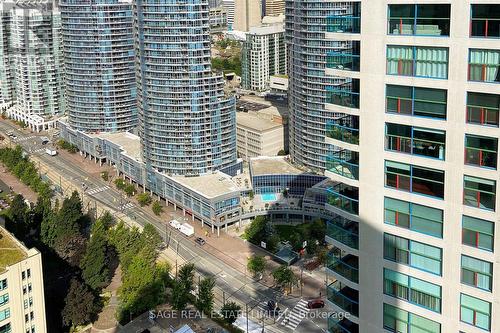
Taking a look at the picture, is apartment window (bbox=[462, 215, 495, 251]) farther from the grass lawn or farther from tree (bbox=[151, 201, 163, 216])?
tree (bbox=[151, 201, 163, 216])

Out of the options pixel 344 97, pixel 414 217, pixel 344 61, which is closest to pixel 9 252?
pixel 344 97

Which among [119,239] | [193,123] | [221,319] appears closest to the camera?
[221,319]

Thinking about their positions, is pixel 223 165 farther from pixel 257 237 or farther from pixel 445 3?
pixel 445 3

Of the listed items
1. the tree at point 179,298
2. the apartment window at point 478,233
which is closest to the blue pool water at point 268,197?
the tree at point 179,298

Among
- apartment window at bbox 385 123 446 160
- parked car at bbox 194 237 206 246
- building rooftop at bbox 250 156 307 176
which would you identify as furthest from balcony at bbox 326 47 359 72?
building rooftop at bbox 250 156 307 176

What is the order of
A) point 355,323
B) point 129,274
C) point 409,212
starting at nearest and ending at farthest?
point 409,212 → point 355,323 → point 129,274

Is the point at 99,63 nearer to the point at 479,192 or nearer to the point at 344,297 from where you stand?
the point at 344,297

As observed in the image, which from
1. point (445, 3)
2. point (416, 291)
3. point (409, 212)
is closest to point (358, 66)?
point (445, 3)
